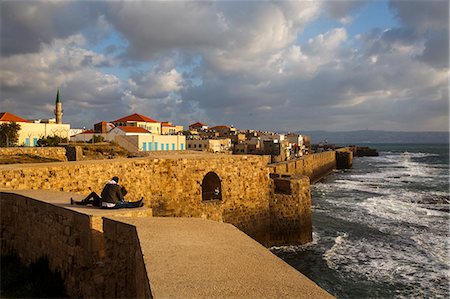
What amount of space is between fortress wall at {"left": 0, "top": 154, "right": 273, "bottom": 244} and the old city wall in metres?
2.57

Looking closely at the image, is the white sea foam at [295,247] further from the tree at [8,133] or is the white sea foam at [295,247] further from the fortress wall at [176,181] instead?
the tree at [8,133]

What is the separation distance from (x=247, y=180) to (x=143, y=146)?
2399cm

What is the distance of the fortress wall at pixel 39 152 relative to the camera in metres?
21.6

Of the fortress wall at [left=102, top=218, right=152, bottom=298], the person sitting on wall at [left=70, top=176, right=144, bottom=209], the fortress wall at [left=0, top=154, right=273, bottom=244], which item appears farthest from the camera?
the fortress wall at [left=0, top=154, right=273, bottom=244]

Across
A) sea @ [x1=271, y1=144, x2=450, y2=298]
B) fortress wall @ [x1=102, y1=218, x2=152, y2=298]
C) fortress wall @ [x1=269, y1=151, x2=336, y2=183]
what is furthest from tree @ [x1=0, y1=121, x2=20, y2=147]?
fortress wall @ [x1=102, y1=218, x2=152, y2=298]

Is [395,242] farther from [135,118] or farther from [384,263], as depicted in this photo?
[135,118]

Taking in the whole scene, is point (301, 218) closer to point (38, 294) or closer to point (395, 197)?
point (38, 294)

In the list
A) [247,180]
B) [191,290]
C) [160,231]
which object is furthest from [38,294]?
[247,180]

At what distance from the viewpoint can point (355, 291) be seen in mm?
11727

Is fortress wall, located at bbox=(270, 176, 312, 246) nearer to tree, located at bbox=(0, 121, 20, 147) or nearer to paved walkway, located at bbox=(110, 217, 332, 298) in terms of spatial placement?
paved walkway, located at bbox=(110, 217, 332, 298)

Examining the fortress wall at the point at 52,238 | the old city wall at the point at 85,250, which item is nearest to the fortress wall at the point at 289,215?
the fortress wall at the point at 52,238

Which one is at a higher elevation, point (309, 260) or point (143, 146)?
point (143, 146)

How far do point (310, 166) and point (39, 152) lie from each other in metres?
34.0

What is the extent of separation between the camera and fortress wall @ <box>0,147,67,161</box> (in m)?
21.6
